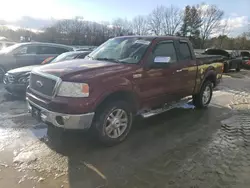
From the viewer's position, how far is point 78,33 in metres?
33.0

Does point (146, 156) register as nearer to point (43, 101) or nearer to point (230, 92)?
point (43, 101)

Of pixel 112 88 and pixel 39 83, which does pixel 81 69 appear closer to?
pixel 112 88

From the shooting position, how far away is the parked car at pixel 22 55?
32.9ft

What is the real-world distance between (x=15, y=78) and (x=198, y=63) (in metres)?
5.13

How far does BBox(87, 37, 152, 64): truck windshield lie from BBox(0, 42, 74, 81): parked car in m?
5.79

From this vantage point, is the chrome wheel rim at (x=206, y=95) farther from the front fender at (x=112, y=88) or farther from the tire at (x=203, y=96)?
the front fender at (x=112, y=88)

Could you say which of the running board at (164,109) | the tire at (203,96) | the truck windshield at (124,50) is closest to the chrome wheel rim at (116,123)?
the running board at (164,109)

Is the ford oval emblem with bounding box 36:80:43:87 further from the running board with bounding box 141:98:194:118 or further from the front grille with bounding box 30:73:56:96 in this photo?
the running board with bounding box 141:98:194:118

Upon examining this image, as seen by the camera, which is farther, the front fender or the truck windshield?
the truck windshield

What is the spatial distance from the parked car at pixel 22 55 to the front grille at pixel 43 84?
6.20 meters

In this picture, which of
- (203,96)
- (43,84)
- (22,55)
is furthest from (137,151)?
(22,55)

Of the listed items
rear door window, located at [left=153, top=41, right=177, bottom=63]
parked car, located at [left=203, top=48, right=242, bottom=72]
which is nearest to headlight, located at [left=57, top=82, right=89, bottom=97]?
rear door window, located at [left=153, top=41, right=177, bottom=63]

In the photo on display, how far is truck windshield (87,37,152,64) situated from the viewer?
478cm

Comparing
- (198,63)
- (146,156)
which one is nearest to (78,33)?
(198,63)
